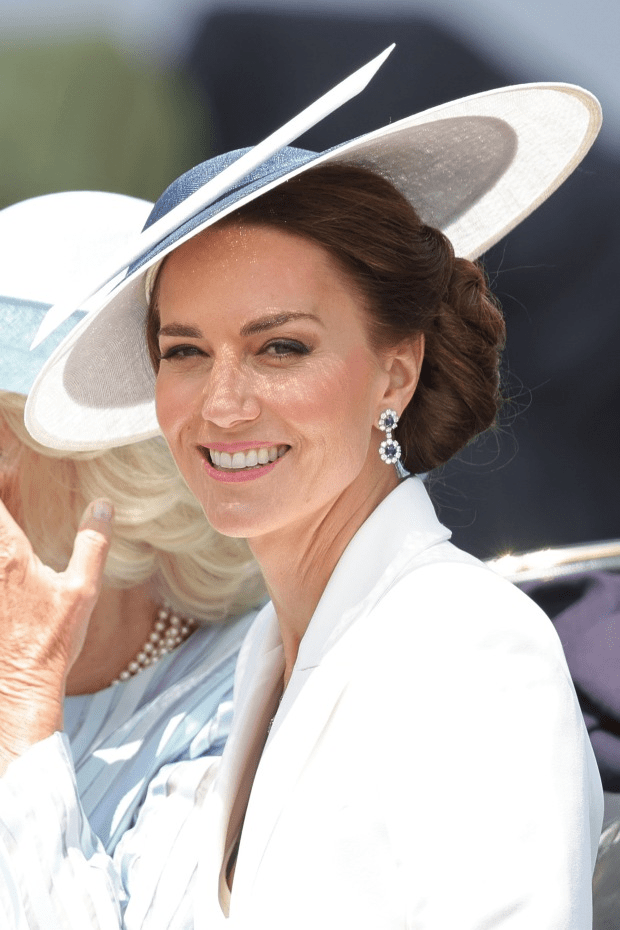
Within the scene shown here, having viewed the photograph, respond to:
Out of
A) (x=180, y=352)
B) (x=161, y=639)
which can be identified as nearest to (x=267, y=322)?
(x=180, y=352)

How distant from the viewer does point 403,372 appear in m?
1.76

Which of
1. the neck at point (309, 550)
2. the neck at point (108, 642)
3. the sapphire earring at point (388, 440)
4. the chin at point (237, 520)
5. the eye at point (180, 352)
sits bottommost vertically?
the neck at point (108, 642)

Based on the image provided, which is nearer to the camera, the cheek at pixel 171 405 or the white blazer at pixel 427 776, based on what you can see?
the white blazer at pixel 427 776

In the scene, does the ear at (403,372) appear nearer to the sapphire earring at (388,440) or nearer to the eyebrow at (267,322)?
the sapphire earring at (388,440)

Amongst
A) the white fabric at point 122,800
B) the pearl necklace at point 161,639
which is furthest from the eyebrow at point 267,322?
the pearl necklace at point 161,639

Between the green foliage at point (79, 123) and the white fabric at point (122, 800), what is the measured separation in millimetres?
2210

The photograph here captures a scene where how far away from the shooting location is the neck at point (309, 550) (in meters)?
1.72

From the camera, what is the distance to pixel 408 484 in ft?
5.69

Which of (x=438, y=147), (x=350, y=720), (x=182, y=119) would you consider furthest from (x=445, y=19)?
(x=350, y=720)

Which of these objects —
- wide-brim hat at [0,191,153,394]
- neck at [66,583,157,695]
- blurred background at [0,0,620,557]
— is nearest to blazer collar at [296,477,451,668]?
wide-brim hat at [0,191,153,394]

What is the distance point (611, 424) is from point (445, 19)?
128 centimetres

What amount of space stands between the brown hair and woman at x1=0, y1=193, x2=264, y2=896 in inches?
19.2

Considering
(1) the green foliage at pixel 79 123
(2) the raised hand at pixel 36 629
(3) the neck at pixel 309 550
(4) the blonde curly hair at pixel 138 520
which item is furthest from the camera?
(1) the green foliage at pixel 79 123

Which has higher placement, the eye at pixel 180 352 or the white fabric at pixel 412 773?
the eye at pixel 180 352
